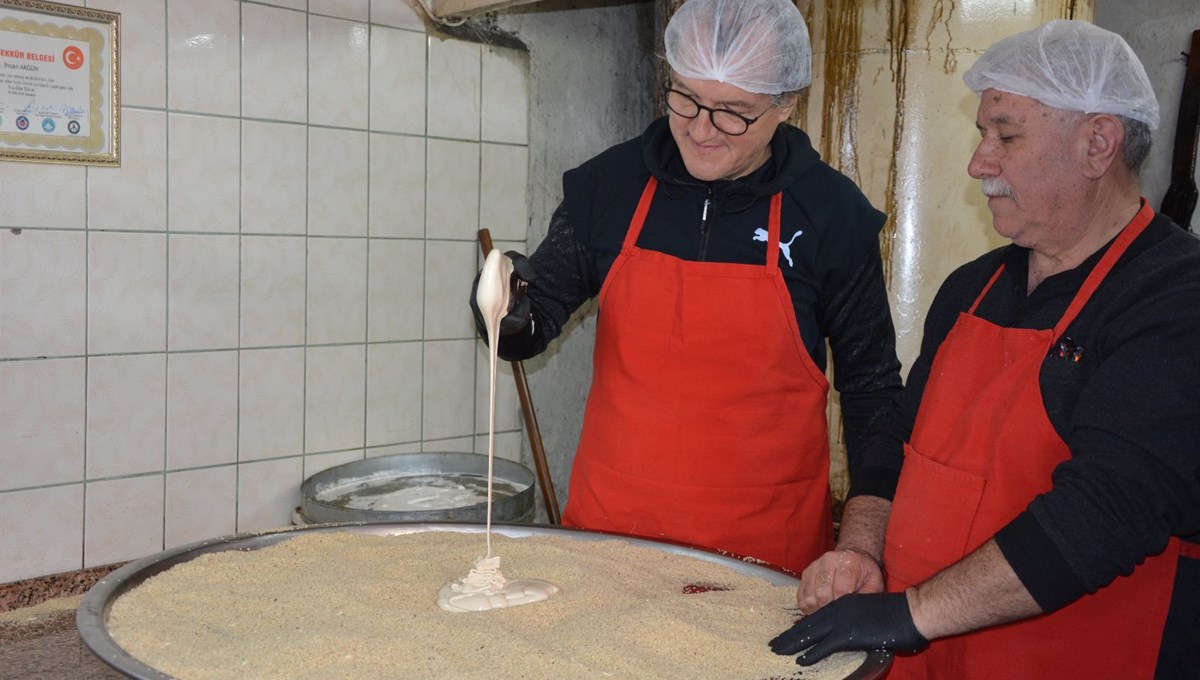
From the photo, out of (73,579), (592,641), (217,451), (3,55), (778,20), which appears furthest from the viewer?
(217,451)

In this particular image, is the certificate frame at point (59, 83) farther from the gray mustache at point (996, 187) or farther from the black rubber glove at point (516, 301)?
the gray mustache at point (996, 187)

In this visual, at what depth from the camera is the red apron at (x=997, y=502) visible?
57.8 inches

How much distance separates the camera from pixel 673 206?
2.17 m

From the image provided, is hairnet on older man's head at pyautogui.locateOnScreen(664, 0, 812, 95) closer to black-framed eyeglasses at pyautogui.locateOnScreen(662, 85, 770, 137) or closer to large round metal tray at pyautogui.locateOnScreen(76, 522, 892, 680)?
black-framed eyeglasses at pyautogui.locateOnScreen(662, 85, 770, 137)

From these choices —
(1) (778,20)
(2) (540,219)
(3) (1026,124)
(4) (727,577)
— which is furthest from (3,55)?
(3) (1026,124)

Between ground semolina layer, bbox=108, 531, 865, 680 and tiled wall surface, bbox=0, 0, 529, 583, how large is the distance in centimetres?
146

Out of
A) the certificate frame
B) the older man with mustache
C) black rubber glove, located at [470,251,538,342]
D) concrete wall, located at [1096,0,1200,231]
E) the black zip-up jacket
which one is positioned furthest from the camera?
concrete wall, located at [1096,0,1200,231]

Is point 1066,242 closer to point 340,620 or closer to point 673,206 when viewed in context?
point 673,206

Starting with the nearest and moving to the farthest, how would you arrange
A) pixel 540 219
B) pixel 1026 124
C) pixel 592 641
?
pixel 592 641
pixel 1026 124
pixel 540 219

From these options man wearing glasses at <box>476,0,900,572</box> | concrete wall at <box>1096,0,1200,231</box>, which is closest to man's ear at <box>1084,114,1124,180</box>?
man wearing glasses at <box>476,0,900,572</box>

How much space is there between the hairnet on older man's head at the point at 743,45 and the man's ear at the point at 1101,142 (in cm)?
64

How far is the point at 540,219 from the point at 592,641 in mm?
2590

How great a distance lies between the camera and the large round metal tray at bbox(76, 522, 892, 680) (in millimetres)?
1222

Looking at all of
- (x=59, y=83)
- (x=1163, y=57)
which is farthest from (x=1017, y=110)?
(x=1163, y=57)
